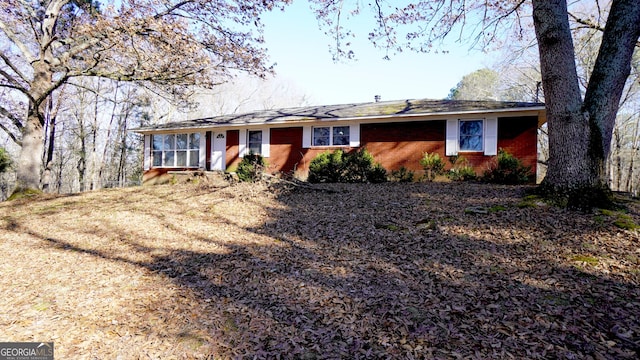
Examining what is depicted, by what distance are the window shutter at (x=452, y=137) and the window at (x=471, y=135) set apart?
0.76ft

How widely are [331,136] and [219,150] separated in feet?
18.8

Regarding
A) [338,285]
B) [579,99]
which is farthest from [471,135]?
[338,285]

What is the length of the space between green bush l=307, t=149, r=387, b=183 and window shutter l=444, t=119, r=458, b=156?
2.84 meters

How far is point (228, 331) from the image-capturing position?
112 inches

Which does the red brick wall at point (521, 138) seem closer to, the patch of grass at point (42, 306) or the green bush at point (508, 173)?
the green bush at point (508, 173)

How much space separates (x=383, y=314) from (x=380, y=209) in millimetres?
3611

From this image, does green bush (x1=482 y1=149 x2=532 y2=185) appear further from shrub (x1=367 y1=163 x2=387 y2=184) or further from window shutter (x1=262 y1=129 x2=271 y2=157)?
window shutter (x1=262 y1=129 x2=271 y2=157)

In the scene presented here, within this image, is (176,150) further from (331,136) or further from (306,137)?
(331,136)

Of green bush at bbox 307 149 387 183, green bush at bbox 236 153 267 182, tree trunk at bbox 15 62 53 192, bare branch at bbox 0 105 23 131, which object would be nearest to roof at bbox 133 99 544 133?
green bush at bbox 307 149 387 183

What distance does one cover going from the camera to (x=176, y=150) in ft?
54.6

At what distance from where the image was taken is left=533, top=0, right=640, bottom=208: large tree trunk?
532cm

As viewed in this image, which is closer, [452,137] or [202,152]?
[452,137]

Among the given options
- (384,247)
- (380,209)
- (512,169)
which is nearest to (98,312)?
(384,247)

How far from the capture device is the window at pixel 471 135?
1170cm
